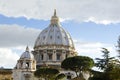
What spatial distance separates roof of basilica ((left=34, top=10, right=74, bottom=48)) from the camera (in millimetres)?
134750

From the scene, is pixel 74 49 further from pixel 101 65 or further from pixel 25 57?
pixel 101 65

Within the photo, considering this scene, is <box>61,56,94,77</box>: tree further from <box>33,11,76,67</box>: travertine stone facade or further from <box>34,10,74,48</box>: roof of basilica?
<box>34,10,74,48</box>: roof of basilica

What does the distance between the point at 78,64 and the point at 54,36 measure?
4633 centimetres

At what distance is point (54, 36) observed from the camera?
13675 centimetres

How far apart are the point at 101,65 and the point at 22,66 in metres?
43.2

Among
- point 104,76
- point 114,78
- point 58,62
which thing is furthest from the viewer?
point 58,62

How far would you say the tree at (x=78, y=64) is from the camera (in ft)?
298

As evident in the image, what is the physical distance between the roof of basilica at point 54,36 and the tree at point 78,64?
40410 mm

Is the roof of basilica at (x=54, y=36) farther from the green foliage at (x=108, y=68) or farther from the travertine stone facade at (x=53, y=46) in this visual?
the green foliage at (x=108, y=68)

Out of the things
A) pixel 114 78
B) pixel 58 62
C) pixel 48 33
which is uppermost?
pixel 48 33

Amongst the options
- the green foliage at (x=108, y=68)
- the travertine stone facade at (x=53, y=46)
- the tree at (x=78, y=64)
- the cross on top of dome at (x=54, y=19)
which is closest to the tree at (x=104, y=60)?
the green foliage at (x=108, y=68)

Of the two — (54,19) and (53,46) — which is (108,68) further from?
(54,19)

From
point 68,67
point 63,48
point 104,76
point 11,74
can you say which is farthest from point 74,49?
point 104,76

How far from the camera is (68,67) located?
3600 inches
